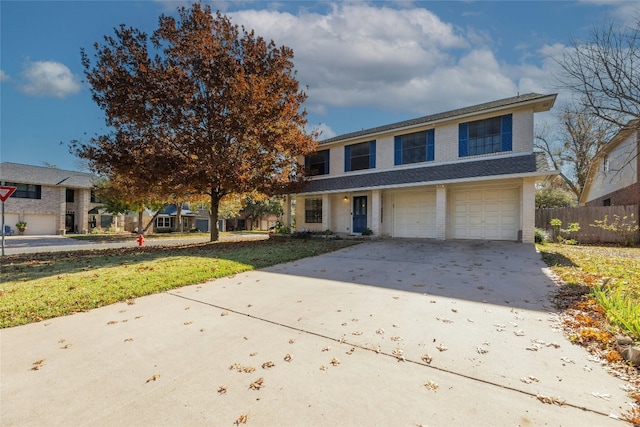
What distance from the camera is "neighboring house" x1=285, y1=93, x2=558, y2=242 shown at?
12516mm

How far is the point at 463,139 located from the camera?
14.0 metres

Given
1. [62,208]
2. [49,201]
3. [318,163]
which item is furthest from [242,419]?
[49,201]

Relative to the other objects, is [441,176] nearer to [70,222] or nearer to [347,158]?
[347,158]

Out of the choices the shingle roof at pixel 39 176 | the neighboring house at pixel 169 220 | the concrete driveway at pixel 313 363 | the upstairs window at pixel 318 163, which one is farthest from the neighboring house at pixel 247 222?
the concrete driveway at pixel 313 363

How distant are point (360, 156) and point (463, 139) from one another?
5528 millimetres

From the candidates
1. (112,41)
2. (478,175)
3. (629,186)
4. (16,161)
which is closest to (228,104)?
(112,41)

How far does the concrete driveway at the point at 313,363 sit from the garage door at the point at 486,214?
828 cm

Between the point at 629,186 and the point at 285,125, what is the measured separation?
1837cm

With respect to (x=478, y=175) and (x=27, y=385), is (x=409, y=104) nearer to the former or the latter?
(x=478, y=175)

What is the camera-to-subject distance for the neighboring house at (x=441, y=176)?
1252 centimetres

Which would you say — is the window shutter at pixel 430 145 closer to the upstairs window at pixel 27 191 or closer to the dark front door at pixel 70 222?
the upstairs window at pixel 27 191

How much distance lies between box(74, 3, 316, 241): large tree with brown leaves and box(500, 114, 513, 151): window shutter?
9088 millimetres

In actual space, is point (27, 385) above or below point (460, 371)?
below

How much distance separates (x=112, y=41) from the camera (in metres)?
13.4
